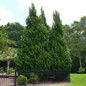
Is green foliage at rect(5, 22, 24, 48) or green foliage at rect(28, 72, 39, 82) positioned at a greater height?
green foliage at rect(5, 22, 24, 48)

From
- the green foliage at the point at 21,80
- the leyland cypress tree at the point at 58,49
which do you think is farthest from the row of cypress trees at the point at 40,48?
the green foliage at the point at 21,80

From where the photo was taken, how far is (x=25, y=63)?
11.6 meters

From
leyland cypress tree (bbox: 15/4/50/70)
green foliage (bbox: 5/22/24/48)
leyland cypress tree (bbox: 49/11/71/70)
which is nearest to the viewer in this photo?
leyland cypress tree (bbox: 15/4/50/70)

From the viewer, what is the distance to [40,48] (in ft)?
39.7

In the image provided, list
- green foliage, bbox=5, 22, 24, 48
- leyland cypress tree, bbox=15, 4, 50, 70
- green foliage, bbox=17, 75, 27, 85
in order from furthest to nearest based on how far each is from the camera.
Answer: green foliage, bbox=5, 22, 24, 48
leyland cypress tree, bbox=15, 4, 50, 70
green foliage, bbox=17, 75, 27, 85

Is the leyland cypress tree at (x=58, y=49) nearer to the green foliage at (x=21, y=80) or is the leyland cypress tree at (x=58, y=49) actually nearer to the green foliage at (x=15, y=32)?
the green foliage at (x=21, y=80)

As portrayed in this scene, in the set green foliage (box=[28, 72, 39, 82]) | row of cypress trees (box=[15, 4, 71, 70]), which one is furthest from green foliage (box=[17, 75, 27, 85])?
row of cypress trees (box=[15, 4, 71, 70])

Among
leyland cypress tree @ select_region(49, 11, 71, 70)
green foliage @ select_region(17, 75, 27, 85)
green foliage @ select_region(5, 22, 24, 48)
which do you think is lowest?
green foliage @ select_region(17, 75, 27, 85)

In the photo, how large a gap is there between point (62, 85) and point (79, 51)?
2313cm

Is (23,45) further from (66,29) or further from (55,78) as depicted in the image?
(66,29)

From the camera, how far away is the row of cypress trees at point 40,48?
463 inches

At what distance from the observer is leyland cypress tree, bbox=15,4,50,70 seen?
11.7 meters

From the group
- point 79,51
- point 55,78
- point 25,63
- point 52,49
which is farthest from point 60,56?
point 79,51

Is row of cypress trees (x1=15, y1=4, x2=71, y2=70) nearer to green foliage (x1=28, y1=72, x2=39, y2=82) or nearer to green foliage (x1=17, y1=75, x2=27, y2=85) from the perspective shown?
green foliage (x1=28, y1=72, x2=39, y2=82)
